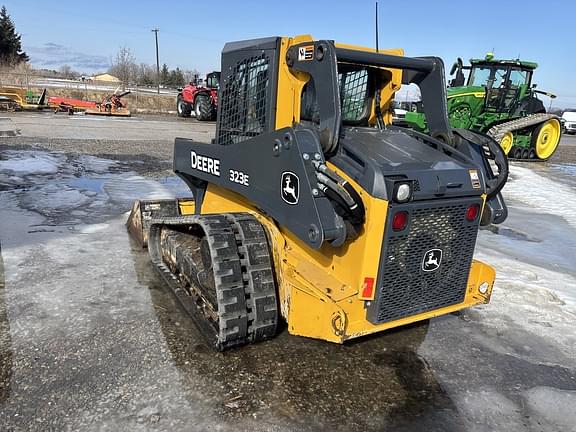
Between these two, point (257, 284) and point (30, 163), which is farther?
point (30, 163)

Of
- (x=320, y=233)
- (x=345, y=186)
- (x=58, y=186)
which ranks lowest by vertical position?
(x=58, y=186)

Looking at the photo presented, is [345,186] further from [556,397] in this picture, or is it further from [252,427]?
A: [556,397]

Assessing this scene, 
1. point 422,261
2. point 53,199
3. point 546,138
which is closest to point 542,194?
point 546,138

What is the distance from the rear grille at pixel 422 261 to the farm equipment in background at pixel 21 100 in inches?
991

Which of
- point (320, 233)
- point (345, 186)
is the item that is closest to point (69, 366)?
point (320, 233)

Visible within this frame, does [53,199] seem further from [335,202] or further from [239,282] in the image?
[335,202]

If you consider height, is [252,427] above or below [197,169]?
below

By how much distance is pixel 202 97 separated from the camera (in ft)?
81.1

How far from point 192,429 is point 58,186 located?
6750 millimetres

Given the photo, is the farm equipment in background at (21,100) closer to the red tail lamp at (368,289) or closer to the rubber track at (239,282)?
the rubber track at (239,282)

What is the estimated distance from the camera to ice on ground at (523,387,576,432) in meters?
2.90

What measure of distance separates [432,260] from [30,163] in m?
9.37

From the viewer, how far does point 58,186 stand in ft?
27.0

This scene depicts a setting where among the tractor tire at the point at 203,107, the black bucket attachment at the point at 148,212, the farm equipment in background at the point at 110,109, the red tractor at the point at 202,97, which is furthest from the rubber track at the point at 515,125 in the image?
the farm equipment in background at the point at 110,109
